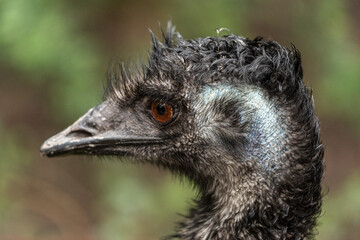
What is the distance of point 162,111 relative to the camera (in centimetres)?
305

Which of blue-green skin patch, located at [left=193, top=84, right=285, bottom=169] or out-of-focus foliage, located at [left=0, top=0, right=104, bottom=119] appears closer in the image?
blue-green skin patch, located at [left=193, top=84, right=285, bottom=169]

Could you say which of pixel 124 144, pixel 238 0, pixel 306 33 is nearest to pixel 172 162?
pixel 124 144

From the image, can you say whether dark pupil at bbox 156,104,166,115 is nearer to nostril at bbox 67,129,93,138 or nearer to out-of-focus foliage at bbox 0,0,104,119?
nostril at bbox 67,129,93,138

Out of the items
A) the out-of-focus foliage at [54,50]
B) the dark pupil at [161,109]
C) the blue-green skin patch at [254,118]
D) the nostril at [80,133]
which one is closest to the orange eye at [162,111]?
the dark pupil at [161,109]

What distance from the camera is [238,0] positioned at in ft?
18.4

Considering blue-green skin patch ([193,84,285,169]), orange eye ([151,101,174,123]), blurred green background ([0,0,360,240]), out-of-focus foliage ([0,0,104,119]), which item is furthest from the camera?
blurred green background ([0,0,360,240])

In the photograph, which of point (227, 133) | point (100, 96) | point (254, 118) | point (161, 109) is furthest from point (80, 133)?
point (100, 96)

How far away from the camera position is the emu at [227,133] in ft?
9.56

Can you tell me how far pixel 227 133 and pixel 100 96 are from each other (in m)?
2.24

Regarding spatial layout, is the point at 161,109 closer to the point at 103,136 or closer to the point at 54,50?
the point at 103,136

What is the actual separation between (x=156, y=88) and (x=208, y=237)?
718mm

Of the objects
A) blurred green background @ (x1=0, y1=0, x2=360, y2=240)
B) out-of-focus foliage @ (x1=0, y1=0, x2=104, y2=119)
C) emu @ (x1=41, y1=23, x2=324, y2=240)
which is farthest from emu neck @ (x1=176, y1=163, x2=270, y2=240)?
out-of-focus foliage @ (x1=0, y1=0, x2=104, y2=119)

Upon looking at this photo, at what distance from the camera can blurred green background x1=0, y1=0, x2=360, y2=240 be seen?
520 centimetres

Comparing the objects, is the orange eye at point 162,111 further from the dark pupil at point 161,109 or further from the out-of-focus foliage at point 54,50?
the out-of-focus foliage at point 54,50
